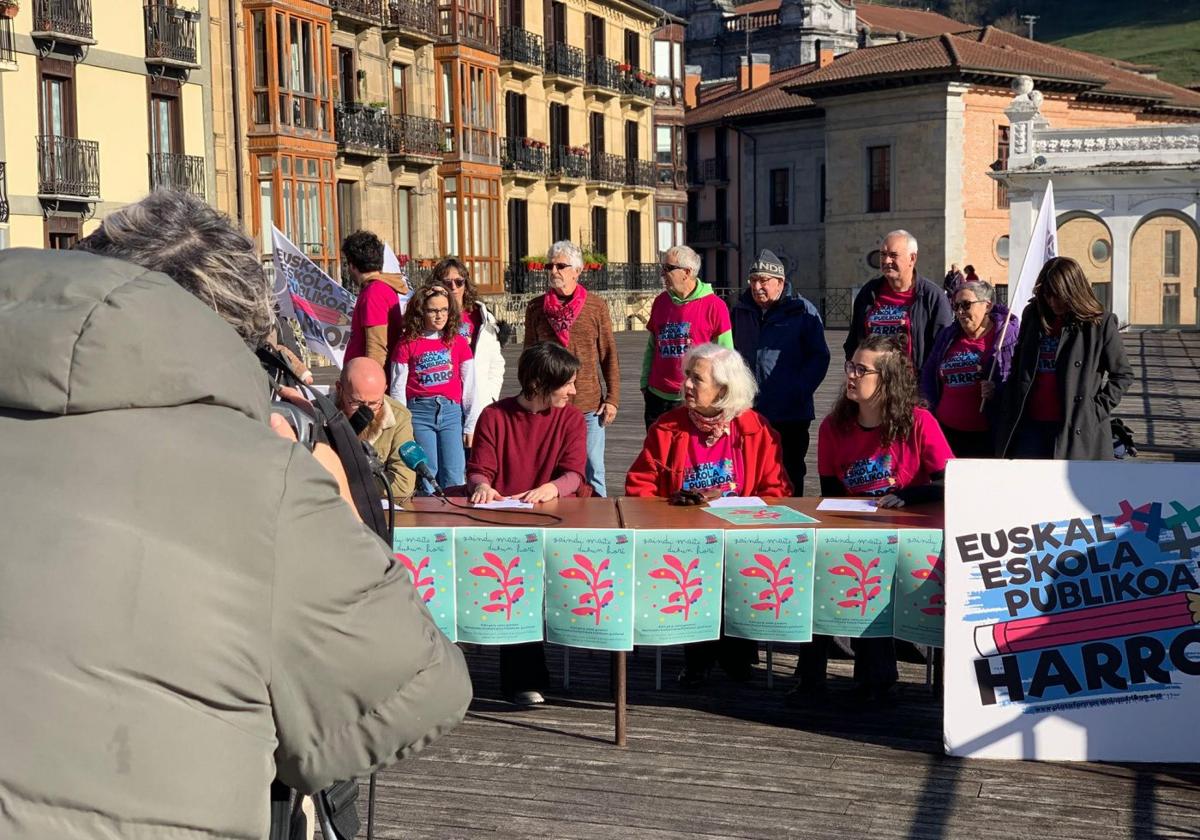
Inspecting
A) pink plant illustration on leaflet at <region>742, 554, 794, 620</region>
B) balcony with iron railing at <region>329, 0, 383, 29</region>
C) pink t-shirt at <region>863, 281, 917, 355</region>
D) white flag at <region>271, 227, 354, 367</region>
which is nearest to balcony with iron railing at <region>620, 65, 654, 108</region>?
balcony with iron railing at <region>329, 0, 383, 29</region>

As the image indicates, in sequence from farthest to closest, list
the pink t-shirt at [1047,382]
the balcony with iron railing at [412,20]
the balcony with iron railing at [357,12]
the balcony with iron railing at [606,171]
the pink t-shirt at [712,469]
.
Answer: the balcony with iron railing at [606,171], the balcony with iron railing at [412,20], the balcony with iron railing at [357,12], the pink t-shirt at [1047,382], the pink t-shirt at [712,469]

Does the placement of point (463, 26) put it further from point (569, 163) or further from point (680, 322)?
point (680, 322)

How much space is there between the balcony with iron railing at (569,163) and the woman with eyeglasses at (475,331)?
122ft

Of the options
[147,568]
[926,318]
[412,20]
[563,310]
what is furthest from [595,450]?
[412,20]

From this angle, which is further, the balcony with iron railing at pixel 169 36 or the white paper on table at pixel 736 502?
the balcony with iron railing at pixel 169 36

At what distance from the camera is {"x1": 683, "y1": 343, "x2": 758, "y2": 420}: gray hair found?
20.8 feet

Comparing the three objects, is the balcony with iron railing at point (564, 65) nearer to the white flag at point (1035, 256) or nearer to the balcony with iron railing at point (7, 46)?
the balcony with iron railing at point (7, 46)

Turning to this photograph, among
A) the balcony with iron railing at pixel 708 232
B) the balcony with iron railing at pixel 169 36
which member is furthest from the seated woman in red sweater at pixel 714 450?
the balcony with iron railing at pixel 708 232

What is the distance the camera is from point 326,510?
1.88 m

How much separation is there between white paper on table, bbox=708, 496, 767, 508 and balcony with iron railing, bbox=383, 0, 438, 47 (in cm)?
3135

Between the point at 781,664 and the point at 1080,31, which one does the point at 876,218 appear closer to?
the point at 781,664

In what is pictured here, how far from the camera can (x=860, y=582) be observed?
551 cm

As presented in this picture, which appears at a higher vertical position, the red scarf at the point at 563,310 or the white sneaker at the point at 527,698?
the red scarf at the point at 563,310

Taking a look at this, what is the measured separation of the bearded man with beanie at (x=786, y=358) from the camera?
7.90 meters
